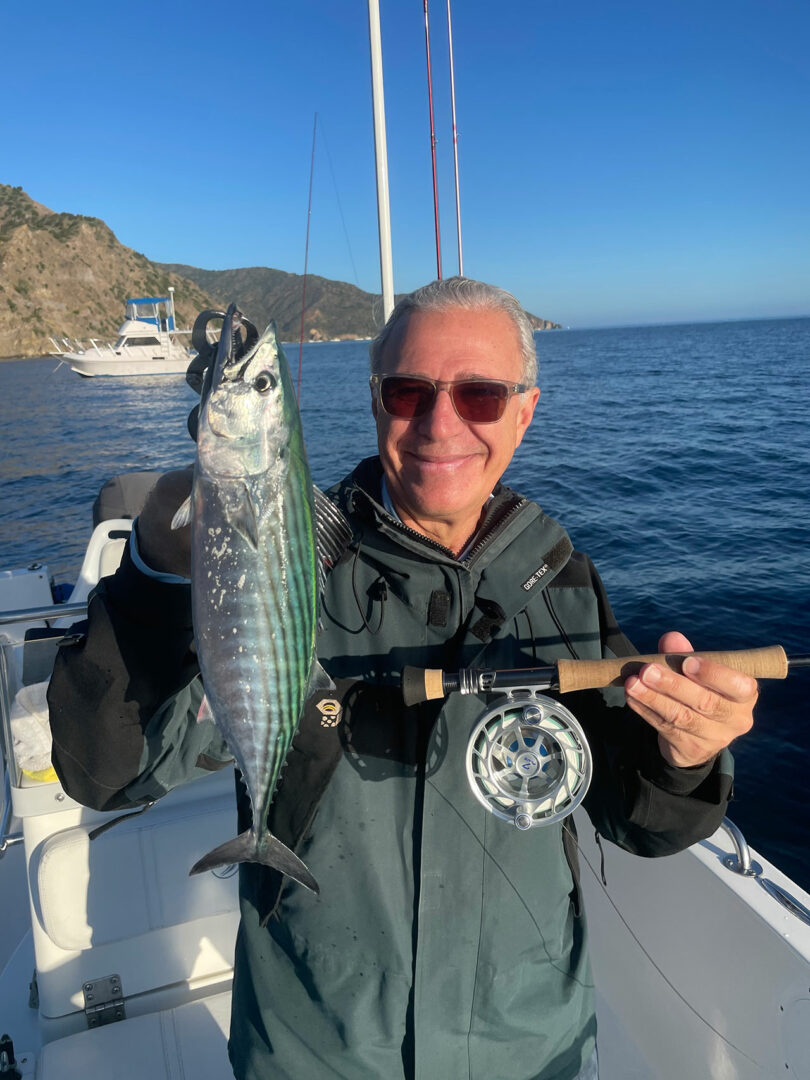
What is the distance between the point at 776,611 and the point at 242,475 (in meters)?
9.34

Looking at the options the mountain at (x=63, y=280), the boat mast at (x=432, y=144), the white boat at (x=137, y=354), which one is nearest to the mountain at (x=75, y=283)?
the mountain at (x=63, y=280)

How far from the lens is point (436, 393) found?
2049mm

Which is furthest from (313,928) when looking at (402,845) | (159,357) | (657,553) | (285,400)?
(159,357)

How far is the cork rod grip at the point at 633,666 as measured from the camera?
1.77 m

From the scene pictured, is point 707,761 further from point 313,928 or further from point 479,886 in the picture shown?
point 313,928

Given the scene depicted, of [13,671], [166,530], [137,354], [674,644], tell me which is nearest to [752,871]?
[674,644]

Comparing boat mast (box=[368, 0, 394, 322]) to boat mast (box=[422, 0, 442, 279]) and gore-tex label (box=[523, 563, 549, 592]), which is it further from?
gore-tex label (box=[523, 563, 549, 592])

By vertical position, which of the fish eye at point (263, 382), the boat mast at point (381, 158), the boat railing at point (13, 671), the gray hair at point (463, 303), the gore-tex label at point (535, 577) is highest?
the boat mast at point (381, 158)

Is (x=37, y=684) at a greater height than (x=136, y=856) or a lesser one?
greater

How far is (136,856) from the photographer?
314 cm

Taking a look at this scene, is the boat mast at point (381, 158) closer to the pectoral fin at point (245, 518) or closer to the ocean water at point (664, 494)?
the pectoral fin at point (245, 518)

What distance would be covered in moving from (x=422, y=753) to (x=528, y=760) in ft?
0.97

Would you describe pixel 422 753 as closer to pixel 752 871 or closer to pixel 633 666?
pixel 633 666

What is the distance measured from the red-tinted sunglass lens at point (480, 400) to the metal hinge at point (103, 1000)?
303 centimetres
